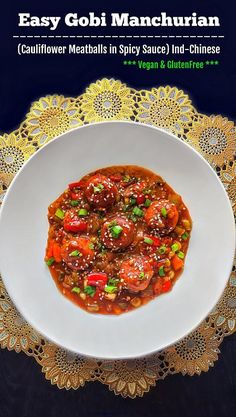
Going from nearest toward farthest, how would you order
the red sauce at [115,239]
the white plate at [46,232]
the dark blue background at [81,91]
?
the white plate at [46,232] → the red sauce at [115,239] → the dark blue background at [81,91]

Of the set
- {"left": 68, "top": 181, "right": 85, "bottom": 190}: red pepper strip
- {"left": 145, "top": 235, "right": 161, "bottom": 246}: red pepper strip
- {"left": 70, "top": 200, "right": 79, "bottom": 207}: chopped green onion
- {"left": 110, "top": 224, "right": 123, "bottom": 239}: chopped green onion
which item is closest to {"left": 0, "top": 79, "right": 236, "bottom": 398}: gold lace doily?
{"left": 68, "top": 181, "right": 85, "bottom": 190}: red pepper strip

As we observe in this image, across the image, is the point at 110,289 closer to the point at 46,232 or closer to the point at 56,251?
the point at 56,251

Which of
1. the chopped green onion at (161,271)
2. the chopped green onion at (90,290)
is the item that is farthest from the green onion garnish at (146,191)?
the chopped green onion at (90,290)

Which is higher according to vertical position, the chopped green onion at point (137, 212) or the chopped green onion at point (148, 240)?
the chopped green onion at point (137, 212)

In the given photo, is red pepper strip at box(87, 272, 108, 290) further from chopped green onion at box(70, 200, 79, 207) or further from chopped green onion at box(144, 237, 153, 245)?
chopped green onion at box(70, 200, 79, 207)

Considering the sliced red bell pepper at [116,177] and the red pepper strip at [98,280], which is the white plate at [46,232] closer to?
the sliced red bell pepper at [116,177]

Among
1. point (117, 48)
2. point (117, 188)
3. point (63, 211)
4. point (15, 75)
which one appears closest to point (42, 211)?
point (63, 211)

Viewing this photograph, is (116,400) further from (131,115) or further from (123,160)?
(131,115)
